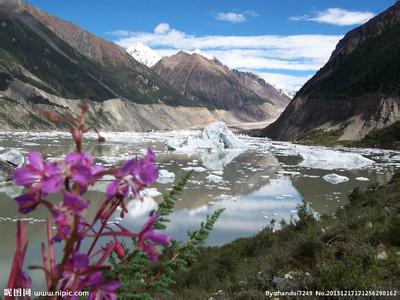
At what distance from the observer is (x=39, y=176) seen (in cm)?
136

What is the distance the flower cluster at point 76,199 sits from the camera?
4.29 feet

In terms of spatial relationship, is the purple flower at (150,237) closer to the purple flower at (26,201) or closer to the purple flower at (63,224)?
the purple flower at (63,224)

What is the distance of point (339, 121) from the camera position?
9344 centimetres

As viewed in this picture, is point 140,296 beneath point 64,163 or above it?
beneath

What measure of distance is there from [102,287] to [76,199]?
452 millimetres

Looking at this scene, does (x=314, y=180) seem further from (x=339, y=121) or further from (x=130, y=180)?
(x=339, y=121)

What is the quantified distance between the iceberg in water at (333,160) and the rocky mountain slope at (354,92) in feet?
121

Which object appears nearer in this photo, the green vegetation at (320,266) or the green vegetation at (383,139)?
the green vegetation at (320,266)

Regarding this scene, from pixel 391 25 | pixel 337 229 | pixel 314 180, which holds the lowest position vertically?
pixel 314 180

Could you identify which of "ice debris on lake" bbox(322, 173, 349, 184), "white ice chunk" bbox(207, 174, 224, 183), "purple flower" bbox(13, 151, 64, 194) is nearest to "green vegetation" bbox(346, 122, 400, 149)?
"ice debris on lake" bbox(322, 173, 349, 184)

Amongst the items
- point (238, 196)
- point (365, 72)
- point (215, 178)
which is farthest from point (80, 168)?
point (365, 72)

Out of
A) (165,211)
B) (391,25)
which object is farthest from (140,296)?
(391,25)

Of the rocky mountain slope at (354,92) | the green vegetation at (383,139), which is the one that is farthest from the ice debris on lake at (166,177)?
the rocky mountain slope at (354,92)

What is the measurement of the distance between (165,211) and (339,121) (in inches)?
3783
